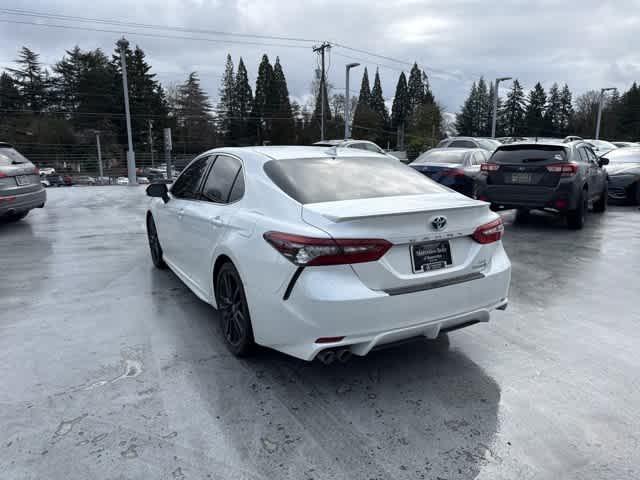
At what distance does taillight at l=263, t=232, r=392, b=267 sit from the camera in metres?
2.75

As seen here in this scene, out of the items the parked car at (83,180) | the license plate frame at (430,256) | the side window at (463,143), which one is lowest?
the parked car at (83,180)

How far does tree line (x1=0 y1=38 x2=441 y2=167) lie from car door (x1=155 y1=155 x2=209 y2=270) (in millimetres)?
47606

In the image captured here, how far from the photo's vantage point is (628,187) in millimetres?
12195

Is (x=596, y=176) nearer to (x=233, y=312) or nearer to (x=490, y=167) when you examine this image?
(x=490, y=167)

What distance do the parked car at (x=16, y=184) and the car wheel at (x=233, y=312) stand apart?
22.3 ft

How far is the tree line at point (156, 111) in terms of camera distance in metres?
55.5

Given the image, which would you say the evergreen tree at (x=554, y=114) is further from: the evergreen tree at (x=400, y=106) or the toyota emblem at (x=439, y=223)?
the toyota emblem at (x=439, y=223)

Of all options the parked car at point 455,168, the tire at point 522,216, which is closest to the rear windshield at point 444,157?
the parked car at point 455,168

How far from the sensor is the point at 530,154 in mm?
8609

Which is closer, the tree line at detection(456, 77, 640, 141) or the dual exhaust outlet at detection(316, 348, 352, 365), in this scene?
the dual exhaust outlet at detection(316, 348, 352, 365)

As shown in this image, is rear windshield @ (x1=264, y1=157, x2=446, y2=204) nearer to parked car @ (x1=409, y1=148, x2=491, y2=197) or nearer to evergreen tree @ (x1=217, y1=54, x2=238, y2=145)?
parked car @ (x1=409, y1=148, x2=491, y2=197)

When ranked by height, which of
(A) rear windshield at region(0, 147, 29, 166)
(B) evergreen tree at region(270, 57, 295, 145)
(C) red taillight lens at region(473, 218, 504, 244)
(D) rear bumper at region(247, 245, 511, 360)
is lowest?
(D) rear bumper at region(247, 245, 511, 360)

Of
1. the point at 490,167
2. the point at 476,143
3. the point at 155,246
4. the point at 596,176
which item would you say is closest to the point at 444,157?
the point at 490,167

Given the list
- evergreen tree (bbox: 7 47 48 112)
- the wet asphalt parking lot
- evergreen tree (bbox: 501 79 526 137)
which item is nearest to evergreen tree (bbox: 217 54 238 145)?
evergreen tree (bbox: 7 47 48 112)
